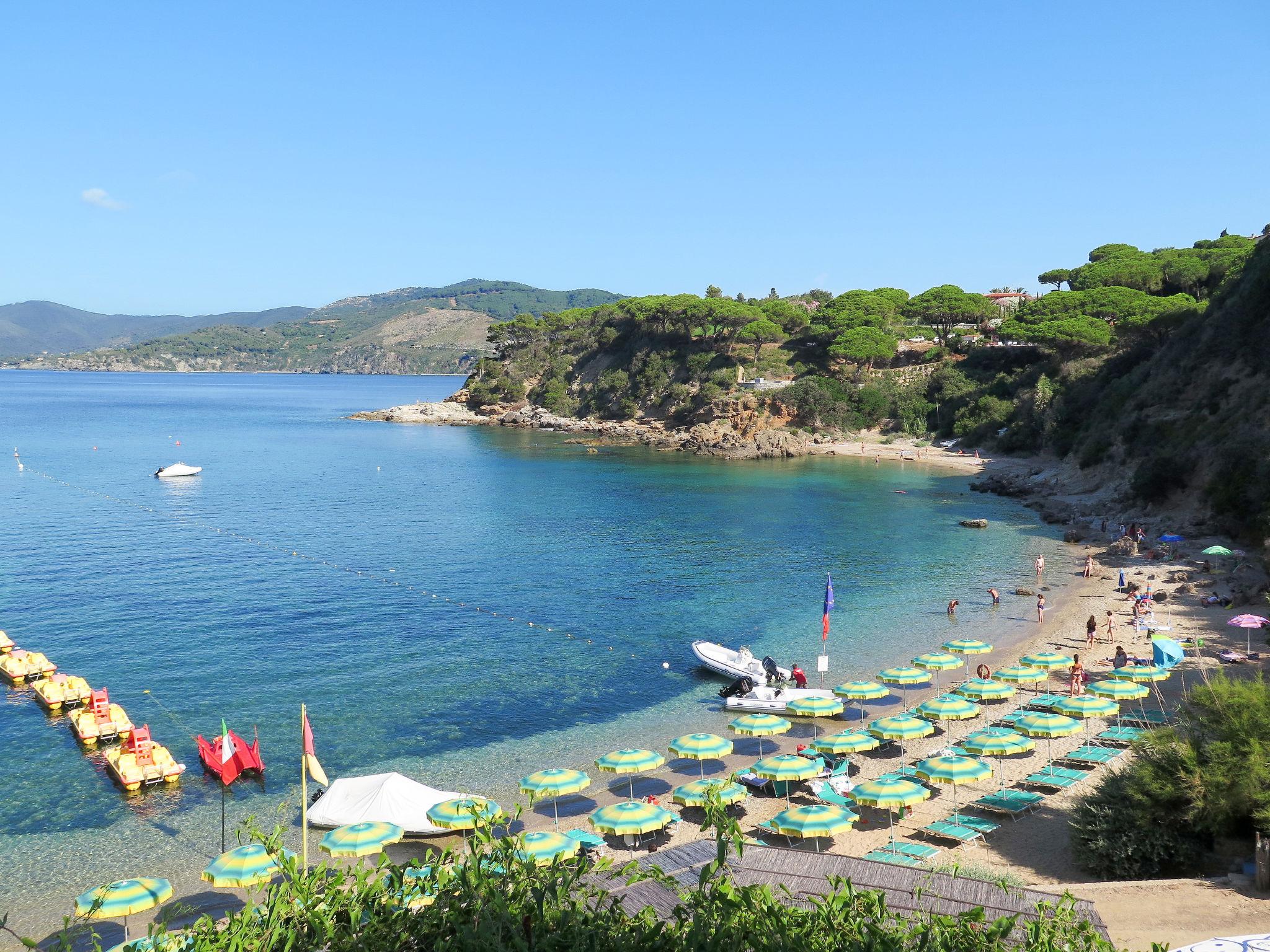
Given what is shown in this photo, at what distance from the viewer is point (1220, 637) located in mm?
28797

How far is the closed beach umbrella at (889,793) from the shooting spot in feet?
56.9

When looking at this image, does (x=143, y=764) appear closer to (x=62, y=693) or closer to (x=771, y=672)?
(x=62, y=693)

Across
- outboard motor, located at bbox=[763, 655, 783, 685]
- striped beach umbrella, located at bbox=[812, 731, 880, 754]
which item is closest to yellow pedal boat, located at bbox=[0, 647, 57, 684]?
outboard motor, located at bbox=[763, 655, 783, 685]

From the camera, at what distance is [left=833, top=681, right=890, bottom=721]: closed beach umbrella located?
23.6 m

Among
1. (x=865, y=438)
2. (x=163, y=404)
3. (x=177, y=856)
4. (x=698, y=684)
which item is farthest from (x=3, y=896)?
(x=163, y=404)

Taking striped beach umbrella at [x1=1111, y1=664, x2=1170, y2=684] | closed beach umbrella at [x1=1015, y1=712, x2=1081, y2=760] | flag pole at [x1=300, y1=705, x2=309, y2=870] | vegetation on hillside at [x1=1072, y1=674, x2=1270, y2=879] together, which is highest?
vegetation on hillside at [x1=1072, y1=674, x2=1270, y2=879]

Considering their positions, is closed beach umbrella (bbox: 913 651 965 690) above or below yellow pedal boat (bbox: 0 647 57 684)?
above

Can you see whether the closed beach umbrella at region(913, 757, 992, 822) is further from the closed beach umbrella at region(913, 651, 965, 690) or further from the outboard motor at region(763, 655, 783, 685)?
the closed beach umbrella at region(913, 651, 965, 690)

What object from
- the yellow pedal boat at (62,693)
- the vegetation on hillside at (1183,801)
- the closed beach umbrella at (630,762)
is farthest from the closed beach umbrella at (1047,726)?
the yellow pedal boat at (62,693)

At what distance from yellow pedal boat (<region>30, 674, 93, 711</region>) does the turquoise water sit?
0.60 m

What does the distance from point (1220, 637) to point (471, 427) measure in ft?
336

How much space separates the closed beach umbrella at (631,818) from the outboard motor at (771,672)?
929 cm

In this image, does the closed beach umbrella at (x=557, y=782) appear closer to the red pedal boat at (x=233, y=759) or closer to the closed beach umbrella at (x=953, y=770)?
the red pedal boat at (x=233, y=759)

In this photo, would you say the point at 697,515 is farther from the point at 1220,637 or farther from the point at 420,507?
the point at 1220,637
